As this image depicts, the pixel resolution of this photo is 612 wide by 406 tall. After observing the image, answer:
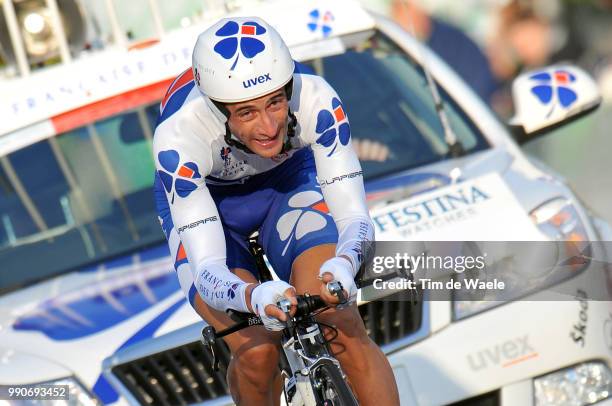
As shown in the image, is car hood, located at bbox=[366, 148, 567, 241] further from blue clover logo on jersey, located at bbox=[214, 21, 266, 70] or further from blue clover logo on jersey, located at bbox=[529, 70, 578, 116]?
blue clover logo on jersey, located at bbox=[214, 21, 266, 70]

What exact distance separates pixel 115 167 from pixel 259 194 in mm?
1288

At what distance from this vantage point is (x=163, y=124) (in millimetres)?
5324

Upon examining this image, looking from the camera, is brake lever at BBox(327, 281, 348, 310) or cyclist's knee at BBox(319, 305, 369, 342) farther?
cyclist's knee at BBox(319, 305, 369, 342)

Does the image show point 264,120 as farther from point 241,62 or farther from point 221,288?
point 221,288

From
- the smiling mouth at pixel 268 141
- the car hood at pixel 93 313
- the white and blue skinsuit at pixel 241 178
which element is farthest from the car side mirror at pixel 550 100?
the smiling mouth at pixel 268 141

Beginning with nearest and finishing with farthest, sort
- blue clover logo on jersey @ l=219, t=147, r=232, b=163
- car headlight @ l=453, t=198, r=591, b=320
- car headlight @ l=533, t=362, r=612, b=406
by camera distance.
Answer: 1. blue clover logo on jersey @ l=219, t=147, r=232, b=163
2. car headlight @ l=533, t=362, r=612, b=406
3. car headlight @ l=453, t=198, r=591, b=320

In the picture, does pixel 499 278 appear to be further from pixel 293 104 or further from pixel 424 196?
pixel 293 104

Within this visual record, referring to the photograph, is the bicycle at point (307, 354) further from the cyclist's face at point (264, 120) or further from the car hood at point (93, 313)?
the car hood at point (93, 313)

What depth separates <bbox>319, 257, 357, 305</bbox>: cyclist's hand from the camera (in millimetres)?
4648

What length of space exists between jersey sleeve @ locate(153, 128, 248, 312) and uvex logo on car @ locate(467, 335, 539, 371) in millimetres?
1092

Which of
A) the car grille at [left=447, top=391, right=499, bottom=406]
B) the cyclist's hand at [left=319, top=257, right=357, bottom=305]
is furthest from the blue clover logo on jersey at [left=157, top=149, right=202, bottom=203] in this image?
the car grille at [left=447, top=391, right=499, bottom=406]

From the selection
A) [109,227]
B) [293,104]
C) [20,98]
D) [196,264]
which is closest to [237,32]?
[293,104]

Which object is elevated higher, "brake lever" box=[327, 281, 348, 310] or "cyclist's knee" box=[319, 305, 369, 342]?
"brake lever" box=[327, 281, 348, 310]

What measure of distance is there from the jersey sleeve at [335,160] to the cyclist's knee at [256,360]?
488mm
